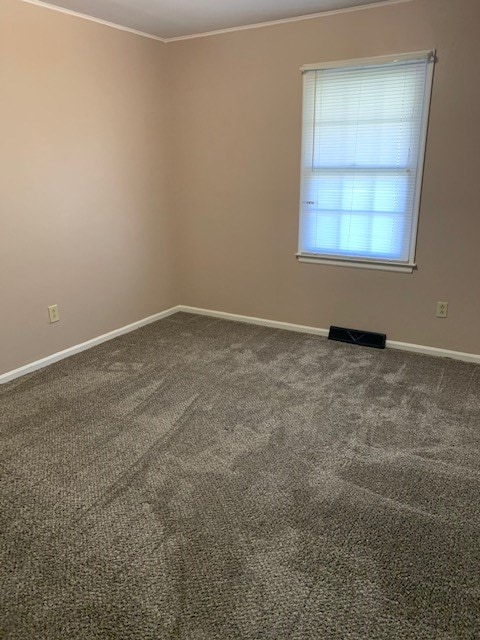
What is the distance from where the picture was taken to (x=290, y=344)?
366 cm

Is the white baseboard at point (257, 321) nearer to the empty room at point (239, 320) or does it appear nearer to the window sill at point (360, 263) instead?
the empty room at point (239, 320)

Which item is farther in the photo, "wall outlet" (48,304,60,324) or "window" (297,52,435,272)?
"wall outlet" (48,304,60,324)

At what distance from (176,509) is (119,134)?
2939 mm

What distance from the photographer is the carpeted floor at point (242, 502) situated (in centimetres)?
143

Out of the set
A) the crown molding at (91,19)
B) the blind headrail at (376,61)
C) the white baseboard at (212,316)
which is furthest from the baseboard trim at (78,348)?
the blind headrail at (376,61)

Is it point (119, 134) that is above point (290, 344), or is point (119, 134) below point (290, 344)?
above

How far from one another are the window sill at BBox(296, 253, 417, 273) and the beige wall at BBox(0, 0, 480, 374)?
0.18 feet

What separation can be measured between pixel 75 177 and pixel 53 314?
1.02 meters

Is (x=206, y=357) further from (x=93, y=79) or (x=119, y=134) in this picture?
(x=93, y=79)

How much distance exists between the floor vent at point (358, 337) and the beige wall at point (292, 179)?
66 mm

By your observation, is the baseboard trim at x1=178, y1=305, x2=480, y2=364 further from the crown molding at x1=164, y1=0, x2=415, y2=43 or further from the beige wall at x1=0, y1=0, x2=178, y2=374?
the crown molding at x1=164, y1=0, x2=415, y2=43

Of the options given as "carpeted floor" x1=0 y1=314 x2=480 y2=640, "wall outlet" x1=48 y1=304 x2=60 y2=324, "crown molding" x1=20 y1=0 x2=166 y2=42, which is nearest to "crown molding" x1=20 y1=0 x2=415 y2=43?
"crown molding" x1=20 y1=0 x2=166 y2=42

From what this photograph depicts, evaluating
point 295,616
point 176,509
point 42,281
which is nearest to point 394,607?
point 295,616

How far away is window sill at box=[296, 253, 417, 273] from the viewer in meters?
3.33
